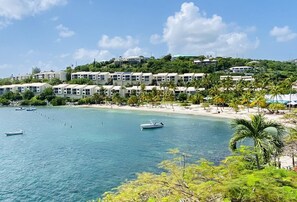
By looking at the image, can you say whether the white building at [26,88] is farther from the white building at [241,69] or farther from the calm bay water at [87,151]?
the white building at [241,69]

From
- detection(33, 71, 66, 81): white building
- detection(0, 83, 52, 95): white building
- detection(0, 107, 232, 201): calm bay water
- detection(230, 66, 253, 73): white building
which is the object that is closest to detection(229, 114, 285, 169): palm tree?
detection(0, 107, 232, 201): calm bay water

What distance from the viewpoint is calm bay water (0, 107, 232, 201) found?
31.2 meters

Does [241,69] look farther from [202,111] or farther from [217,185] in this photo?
[217,185]

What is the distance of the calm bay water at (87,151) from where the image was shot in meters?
31.2

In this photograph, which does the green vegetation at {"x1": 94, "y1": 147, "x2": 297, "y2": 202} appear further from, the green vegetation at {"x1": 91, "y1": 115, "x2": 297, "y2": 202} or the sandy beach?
the sandy beach

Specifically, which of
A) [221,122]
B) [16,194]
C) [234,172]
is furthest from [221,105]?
[234,172]

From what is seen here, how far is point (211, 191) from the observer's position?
12.0 meters

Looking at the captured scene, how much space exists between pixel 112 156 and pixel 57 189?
13241mm

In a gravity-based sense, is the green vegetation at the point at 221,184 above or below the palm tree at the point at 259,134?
below

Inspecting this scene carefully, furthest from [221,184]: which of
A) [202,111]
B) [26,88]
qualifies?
[26,88]

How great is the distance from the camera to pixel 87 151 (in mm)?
47094

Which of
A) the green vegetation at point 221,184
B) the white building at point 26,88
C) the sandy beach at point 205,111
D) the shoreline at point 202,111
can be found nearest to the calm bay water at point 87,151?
the shoreline at point 202,111

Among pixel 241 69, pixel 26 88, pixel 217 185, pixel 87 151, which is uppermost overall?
pixel 241 69

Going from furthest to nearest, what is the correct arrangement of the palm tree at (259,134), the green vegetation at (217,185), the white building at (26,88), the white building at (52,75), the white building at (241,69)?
the white building at (52,75) < the white building at (241,69) < the white building at (26,88) < the palm tree at (259,134) < the green vegetation at (217,185)
